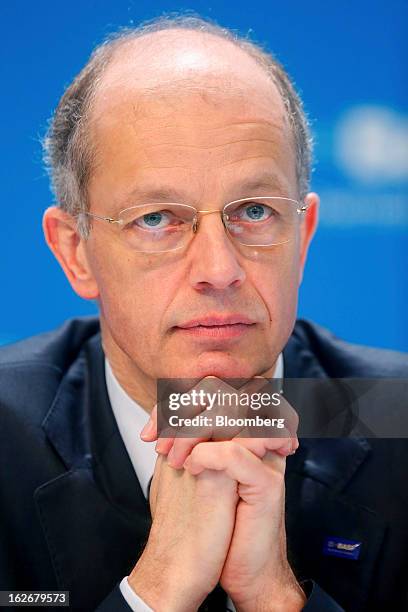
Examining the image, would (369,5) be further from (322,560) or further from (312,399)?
(322,560)

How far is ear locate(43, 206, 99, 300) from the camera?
5.97 feet

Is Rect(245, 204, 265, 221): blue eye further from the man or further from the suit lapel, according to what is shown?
the suit lapel

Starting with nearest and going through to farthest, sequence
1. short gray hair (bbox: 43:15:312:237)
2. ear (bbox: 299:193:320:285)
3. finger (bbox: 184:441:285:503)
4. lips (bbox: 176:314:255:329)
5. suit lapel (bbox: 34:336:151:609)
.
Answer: finger (bbox: 184:441:285:503) < lips (bbox: 176:314:255:329) < suit lapel (bbox: 34:336:151:609) < short gray hair (bbox: 43:15:312:237) < ear (bbox: 299:193:320:285)

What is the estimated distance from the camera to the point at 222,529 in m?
1.38

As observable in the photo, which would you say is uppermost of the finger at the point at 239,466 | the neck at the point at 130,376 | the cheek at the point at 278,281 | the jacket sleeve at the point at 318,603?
the cheek at the point at 278,281

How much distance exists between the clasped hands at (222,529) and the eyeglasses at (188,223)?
0.34 metres

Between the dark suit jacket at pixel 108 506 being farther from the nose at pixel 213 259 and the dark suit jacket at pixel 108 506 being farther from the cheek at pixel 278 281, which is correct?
the nose at pixel 213 259

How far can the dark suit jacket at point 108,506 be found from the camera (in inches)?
64.8

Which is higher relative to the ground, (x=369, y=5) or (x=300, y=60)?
(x=369, y=5)

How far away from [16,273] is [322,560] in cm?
101

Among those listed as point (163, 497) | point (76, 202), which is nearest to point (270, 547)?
point (163, 497)

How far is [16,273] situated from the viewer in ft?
6.78

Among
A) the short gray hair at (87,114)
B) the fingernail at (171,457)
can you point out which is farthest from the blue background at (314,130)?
the fingernail at (171,457)

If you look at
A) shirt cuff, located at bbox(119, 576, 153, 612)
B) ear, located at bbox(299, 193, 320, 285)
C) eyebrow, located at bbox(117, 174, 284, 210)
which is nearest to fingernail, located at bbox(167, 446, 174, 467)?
shirt cuff, located at bbox(119, 576, 153, 612)
